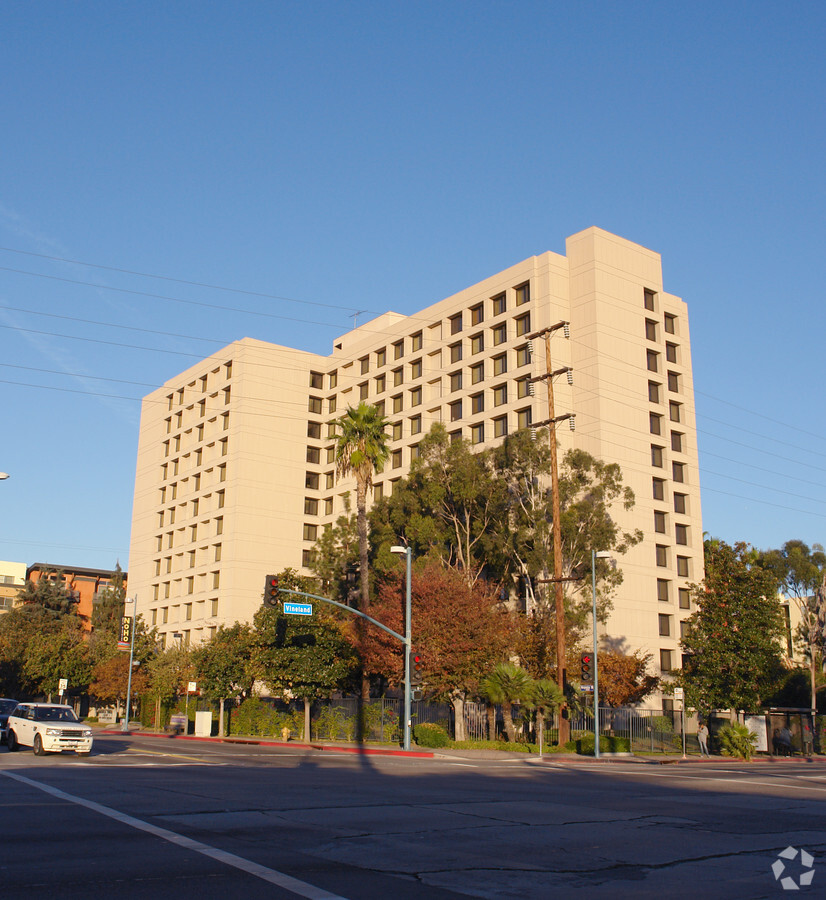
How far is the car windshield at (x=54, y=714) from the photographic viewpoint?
3102cm

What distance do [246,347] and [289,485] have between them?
13.0 metres

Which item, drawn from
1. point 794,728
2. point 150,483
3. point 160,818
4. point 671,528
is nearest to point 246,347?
point 150,483

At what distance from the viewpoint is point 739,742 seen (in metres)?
43.2

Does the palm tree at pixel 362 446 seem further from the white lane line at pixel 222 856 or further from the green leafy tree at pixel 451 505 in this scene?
the white lane line at pixel 222 856

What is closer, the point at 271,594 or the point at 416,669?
the point at 271,594

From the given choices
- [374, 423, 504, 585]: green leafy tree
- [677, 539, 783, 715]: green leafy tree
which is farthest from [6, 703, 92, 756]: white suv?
[677, 539, 783, 715]: green leafy tree

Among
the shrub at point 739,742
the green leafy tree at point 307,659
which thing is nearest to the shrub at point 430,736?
the green leafy tree at point 307,659

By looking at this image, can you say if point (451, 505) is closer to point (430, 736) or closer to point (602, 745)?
point (430, 736)

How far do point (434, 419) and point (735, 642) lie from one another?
94.3 ft

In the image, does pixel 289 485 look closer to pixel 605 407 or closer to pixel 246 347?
pixel 246 347

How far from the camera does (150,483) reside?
96.8m

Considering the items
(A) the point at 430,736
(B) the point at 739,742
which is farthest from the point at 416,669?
(B) the point at 739,742

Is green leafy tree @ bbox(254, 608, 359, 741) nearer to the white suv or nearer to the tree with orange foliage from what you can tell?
the tree with orange foliage

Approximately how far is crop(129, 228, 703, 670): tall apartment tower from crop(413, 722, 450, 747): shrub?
16516 millimetres
